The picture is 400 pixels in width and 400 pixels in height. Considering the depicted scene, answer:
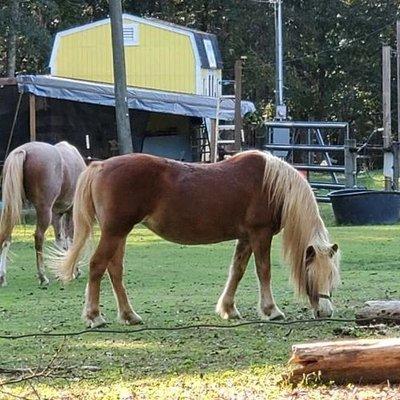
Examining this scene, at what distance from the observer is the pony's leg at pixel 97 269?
26.5 feet

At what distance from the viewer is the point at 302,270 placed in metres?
8.25

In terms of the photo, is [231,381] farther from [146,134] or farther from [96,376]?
[146,134]

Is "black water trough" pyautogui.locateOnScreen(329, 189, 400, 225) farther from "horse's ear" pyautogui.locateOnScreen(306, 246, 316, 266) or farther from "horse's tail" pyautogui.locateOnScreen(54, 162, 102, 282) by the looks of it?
"horse's tail" pyautogui.locateOnScreen(54, 162, 102, 282)

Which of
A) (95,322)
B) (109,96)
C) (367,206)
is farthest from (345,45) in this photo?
(95,322)

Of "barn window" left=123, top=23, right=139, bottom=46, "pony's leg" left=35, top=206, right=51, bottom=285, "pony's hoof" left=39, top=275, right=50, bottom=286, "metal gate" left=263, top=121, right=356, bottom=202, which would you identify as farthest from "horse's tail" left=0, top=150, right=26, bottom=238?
"barn window" left=123, top=23, right=139, bottom=46

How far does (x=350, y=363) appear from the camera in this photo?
5.39m

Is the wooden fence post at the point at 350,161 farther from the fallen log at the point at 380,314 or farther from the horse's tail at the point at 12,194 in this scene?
the fallen log at the point at 380,314

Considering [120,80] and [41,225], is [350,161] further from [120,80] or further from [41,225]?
[41,225]

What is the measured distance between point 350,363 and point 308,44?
49.5 m

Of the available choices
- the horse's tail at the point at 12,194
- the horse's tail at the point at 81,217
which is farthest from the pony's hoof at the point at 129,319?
A: the horse's tail at the point at 12,194

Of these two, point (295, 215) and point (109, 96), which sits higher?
point (109, 96)

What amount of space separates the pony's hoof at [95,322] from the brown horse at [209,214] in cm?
1

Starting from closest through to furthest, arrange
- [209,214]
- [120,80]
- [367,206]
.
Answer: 1. [209,214]
2. [367,206]
3. [120,80]

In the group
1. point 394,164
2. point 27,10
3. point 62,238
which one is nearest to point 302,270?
point 62,238
